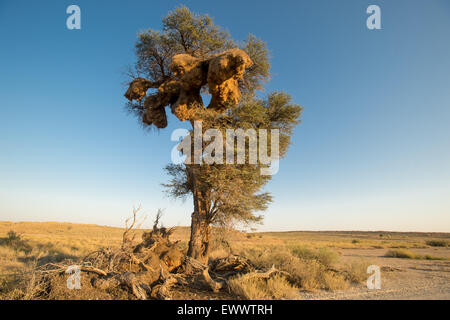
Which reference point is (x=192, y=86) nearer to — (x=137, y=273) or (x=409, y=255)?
(x=137, y=273)

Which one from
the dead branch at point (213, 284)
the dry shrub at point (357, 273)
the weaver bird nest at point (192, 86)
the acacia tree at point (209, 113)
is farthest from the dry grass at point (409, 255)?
the weaver bird nest at point (192, 86)

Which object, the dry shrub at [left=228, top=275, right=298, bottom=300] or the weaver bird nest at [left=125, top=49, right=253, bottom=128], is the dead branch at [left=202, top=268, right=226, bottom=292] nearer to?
the dry shrub at [left=228, top=275, right=298, bottom=300]

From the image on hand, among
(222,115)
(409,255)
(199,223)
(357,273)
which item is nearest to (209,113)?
(222,115)

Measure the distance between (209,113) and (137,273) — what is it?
19.0 ft

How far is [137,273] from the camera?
6.16 m

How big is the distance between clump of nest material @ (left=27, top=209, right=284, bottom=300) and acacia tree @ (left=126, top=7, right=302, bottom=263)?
1257 mm

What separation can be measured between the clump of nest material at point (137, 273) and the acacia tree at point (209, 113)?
126 cm

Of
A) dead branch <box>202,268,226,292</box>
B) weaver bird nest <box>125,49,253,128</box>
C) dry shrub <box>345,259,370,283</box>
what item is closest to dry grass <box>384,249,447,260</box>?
dry shrub <box>345,259,370,283</box>

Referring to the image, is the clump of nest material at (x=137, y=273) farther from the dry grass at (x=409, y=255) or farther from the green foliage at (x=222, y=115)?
the dry grass at (x=409, y=255)

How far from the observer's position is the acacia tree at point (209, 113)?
8227mm

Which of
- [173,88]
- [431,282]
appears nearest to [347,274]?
[431,282]

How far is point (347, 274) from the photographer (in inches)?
304
